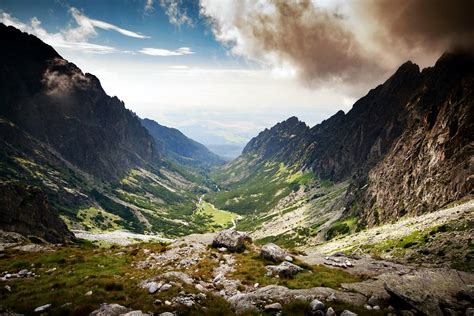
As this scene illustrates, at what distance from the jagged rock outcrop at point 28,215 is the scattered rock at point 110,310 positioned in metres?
137

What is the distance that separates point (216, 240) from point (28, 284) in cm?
2541

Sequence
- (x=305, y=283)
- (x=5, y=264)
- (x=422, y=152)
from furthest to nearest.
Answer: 1. (x=422, y=152)
2. (x=5, y=264)
3. (x=305, y=283)

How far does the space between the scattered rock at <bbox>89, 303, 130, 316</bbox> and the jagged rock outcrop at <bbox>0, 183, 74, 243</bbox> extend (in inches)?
5388

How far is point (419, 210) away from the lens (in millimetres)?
149750

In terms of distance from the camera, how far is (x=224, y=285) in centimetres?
3475

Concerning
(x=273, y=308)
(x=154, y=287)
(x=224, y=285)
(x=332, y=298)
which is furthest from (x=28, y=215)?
(x=332, y=298)

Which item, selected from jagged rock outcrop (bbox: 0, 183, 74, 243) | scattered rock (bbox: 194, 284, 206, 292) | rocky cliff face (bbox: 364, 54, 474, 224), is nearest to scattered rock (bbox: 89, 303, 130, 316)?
scattered rock (bbox: 194, 284, 206, 292)

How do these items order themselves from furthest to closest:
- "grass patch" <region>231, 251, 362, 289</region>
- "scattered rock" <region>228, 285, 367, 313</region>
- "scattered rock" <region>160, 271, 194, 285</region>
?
"grass patch" <region>231, 251, 362, 289</region>, "scattered rock" <region>160, 271, 194, 285</region>, "scattered rock" <region>228, 285, 367, 313</region>

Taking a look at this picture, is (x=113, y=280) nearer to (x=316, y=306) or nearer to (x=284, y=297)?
(x=284, y=297)

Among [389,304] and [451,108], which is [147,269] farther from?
[451,108]

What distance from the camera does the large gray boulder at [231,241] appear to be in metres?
48.7

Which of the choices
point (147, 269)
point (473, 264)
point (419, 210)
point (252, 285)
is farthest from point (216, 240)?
point (419, 210)

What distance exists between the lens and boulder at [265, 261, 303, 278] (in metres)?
36.6

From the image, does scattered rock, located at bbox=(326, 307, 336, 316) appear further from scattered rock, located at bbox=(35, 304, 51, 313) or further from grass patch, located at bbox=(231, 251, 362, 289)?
scattered rock, located at bbox=(35, 304, 51, 313)
